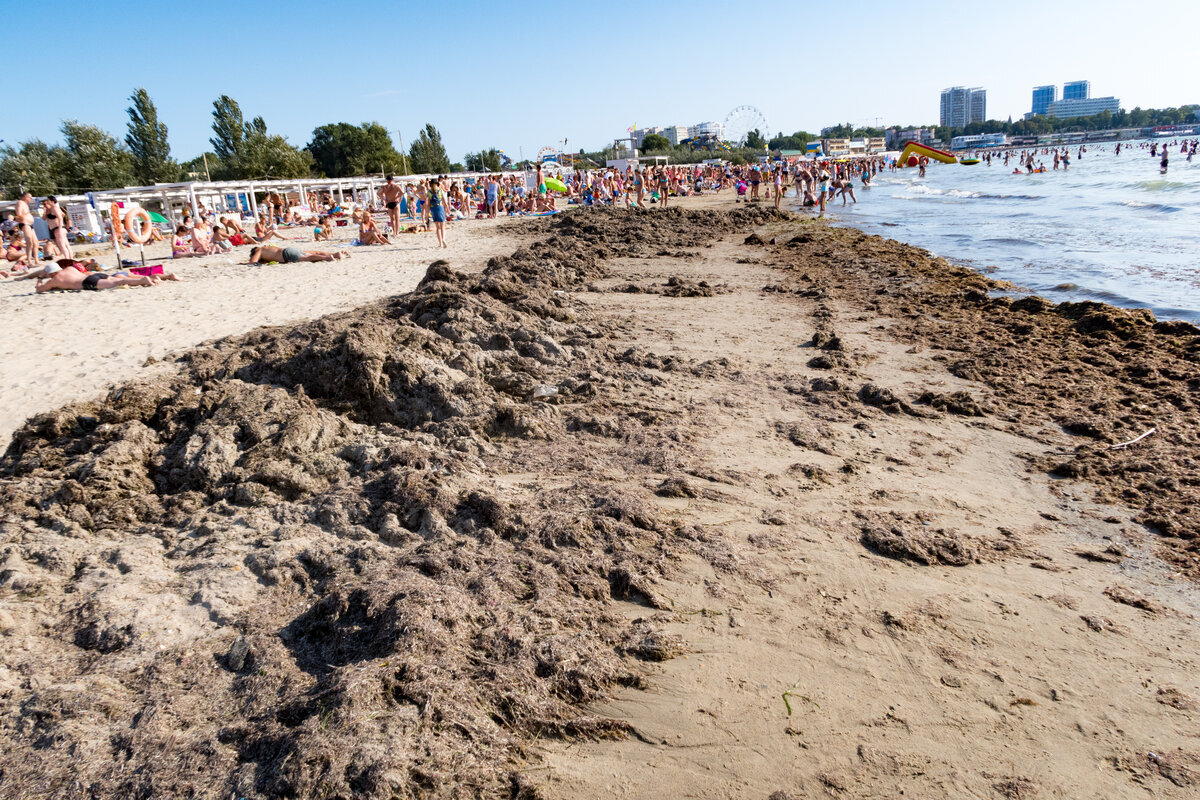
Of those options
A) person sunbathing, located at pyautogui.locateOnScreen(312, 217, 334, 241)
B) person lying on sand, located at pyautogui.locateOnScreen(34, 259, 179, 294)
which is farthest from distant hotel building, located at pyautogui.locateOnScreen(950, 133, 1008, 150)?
person lying on sand, located at pyautogui.locateOnScreen(34, 259, 179, 294)

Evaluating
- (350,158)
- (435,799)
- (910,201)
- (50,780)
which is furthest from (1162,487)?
(350,158)

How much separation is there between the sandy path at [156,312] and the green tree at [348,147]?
214ft

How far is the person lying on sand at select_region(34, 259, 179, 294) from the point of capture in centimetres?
1114

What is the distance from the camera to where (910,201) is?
3522 centimetres

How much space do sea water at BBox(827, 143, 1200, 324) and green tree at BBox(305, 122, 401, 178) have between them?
57.0 metres

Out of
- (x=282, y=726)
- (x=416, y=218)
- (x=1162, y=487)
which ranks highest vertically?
(x=416, y=218)

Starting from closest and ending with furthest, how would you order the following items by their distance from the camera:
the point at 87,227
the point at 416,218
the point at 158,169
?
1. the point at 87,227
2. the point at 416,218
3. the point at 158,169

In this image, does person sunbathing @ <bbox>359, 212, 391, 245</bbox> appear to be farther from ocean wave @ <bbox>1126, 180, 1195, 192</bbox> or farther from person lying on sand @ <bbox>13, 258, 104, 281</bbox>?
ocean wave @ <bbox>1126, 180, 1195, 192</bbox>

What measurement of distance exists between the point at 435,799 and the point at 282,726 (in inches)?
25.7

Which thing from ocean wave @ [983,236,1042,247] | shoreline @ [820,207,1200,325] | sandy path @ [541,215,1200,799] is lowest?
sandy path @ [541,215,1200,799]

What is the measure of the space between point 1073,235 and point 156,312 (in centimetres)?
2242

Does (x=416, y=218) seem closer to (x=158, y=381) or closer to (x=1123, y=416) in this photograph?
(x=158, y=381)

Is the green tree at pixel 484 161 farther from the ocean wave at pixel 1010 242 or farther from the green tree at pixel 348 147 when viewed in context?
the ocean wave at pixel 1010 242

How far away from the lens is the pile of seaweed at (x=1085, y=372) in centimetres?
462
